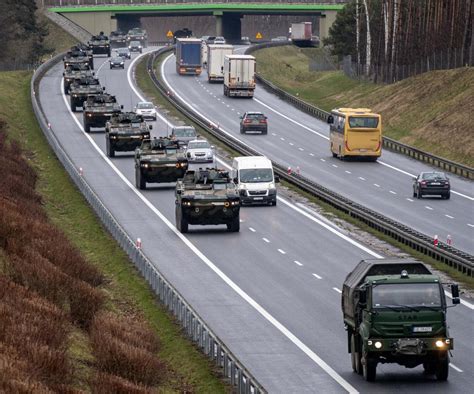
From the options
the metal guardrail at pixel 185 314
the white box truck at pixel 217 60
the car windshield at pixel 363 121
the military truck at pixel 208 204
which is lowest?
the white box truck at pixel 217 60

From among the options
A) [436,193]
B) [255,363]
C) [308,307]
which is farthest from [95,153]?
[255,363]

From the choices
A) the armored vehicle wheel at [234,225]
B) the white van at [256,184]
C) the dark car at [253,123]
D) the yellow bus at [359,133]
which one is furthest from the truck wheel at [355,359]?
the dark car at [253,123]

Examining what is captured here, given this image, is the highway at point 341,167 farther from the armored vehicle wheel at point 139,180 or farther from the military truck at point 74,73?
the armored vehicle wheel at point 139,180

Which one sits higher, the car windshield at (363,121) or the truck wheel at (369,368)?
the truck wheel at (369,368)

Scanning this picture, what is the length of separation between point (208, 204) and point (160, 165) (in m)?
14.2

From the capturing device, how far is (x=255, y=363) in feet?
108

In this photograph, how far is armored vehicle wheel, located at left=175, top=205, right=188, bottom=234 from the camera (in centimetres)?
5562

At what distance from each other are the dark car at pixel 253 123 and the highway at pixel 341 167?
1.76 feet

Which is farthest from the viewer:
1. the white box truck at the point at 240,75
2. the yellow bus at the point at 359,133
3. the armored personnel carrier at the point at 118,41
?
the armored personnel carrier at the point at 118,41

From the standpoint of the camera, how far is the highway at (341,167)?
6353 cm

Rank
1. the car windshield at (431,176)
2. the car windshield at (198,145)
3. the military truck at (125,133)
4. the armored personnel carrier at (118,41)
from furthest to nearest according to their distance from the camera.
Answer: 1. the armored personnel carrier at (118,41)
2. the car windshield at (198,145)
3. the military truck at (125,133)
4. the car windshield at (431,176)

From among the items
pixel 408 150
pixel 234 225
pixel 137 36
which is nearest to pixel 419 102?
pixel 408 150

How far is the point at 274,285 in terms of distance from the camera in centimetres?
4425

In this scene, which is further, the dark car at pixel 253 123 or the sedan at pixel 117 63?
the sedan at pixel 117 63
